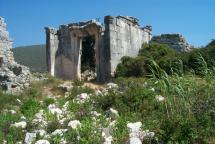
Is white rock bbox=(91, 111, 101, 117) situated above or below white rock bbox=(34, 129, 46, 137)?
above

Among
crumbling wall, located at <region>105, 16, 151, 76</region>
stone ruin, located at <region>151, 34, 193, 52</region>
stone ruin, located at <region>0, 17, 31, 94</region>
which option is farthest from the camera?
stone ruin, located at <region>151, 34, 193, 52</region>

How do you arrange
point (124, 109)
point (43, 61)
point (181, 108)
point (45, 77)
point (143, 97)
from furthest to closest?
point (43, 61), point (45, 77), point (143, 97), point (124, 109), point (181, 108)

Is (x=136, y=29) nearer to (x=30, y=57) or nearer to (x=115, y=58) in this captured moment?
(x=115, y=58)

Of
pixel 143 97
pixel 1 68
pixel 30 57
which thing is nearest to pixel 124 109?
pixel 143 97

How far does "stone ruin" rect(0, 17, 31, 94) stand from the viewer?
1497cm

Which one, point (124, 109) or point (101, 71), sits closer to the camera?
point (124, 109)

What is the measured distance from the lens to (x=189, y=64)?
730 inches

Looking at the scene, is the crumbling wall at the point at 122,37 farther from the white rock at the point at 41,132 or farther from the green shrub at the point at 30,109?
the white rock at the point at 41,132

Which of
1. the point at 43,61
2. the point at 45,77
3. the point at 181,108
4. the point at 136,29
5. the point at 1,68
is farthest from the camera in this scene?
the point at 43,61

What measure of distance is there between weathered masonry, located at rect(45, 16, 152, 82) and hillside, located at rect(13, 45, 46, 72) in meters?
23.5

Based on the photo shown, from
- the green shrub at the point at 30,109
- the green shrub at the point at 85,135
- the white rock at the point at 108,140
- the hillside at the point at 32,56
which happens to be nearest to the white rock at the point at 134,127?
the white rock at the point at 108,140

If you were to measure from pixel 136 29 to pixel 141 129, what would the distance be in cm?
1865

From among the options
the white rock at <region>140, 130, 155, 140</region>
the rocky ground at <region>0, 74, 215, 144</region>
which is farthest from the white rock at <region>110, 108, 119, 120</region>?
the white rock at <region>140, 130, 155, 140</region>

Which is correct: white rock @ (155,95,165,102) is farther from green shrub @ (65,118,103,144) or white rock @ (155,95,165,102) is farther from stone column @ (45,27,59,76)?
stone column @ (45,27,59,76)
